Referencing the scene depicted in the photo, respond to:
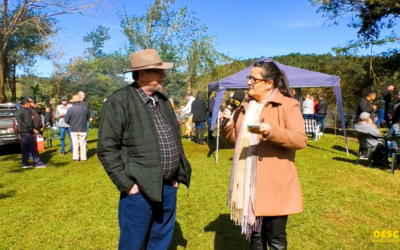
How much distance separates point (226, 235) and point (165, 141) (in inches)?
74.9

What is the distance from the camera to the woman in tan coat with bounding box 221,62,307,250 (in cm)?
217

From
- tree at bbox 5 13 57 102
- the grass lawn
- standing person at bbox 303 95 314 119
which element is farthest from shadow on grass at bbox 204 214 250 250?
tree at bbox 5 13 57 102

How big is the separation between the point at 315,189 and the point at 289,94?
12.0 feet

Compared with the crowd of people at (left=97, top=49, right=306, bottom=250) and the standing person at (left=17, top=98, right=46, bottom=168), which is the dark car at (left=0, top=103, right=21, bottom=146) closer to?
the standing person at (left=17, top=98, right=46, bottom=168)

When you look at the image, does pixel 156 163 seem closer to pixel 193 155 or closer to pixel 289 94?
pixel 289 94

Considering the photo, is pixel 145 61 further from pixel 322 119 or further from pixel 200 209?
pixel 322 119

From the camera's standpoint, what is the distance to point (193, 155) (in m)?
8.99

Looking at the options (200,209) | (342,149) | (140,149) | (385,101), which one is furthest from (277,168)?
(385,101)

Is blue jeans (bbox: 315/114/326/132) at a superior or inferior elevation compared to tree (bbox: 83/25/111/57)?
inferior

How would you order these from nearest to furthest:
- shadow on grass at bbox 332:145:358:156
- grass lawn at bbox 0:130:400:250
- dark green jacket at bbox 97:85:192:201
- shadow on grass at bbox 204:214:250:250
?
dark green jacket at bbox 97:85:192:201 → shadow on grass at bbox 204:214:250:250 → grass lawn at bbox 0:130:400:250 → shadow on grass at bbox 332:145:358:156

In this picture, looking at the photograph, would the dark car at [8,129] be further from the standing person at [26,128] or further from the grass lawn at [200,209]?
the standing person at [26,128]

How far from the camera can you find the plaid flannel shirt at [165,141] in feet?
7.51

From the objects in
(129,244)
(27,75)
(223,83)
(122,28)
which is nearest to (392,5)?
(223,83)

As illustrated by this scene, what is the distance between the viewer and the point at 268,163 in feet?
7.21
